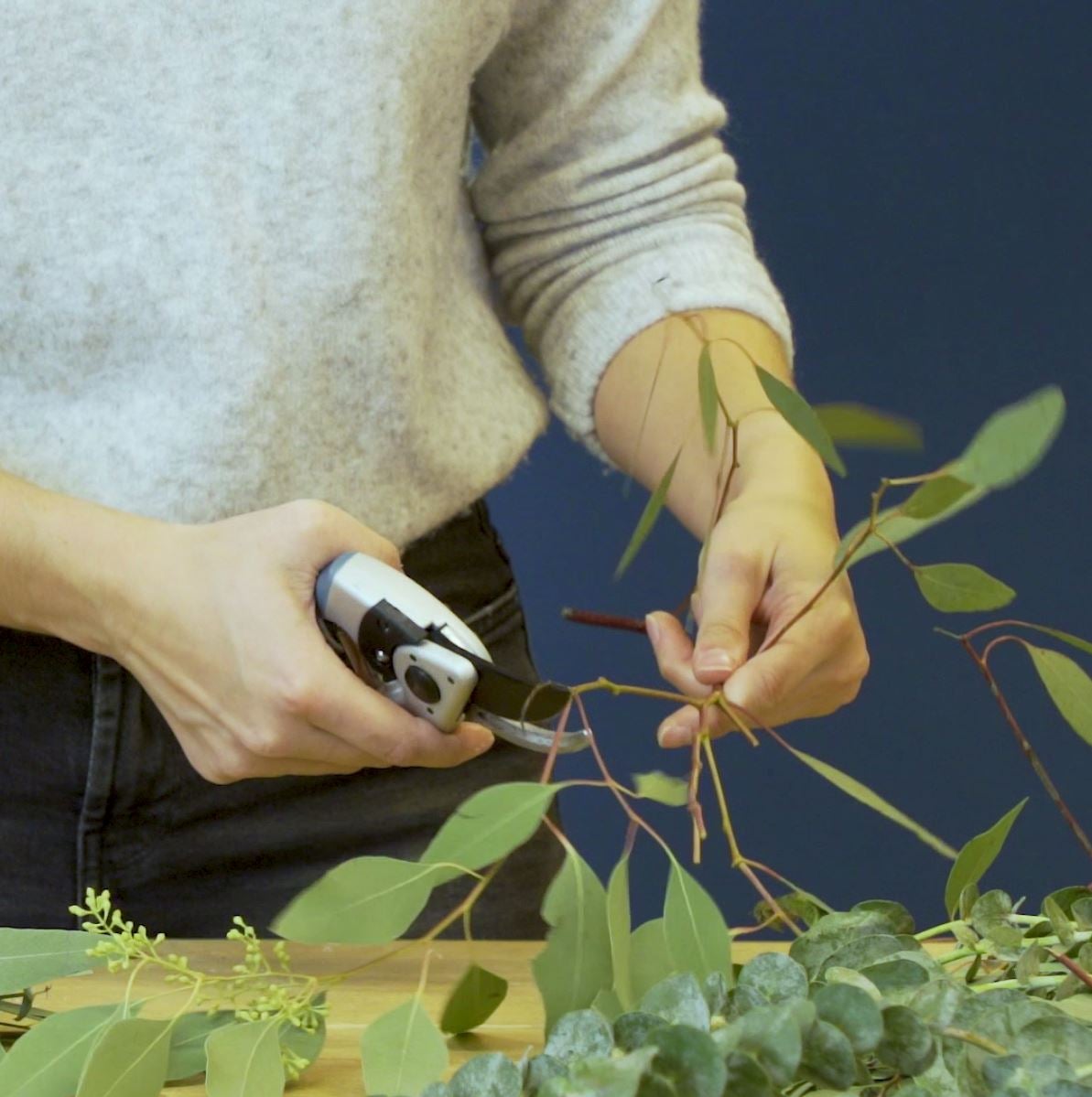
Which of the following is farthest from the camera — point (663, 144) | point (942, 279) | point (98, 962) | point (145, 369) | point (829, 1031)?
point (942, 279)

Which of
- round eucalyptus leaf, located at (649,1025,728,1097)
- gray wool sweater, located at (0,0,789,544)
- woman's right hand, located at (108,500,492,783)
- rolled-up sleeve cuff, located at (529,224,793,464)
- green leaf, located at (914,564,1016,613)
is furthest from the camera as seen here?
rolled-up sleeve cuff, located at (529,224,793,464)

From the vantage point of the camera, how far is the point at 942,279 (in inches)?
61.5

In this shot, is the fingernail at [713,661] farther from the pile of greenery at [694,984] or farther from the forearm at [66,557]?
the forearm at [66,557]

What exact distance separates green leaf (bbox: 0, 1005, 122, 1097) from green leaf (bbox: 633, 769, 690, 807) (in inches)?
6.0

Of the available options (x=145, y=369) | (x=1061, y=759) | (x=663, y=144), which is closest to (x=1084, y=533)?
(x=1061, y=759)

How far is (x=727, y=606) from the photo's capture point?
0.56 metres

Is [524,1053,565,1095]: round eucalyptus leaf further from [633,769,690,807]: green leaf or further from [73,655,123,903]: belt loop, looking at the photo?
[73,655,123,903]: belt loop

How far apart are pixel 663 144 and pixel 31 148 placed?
0.32 metres

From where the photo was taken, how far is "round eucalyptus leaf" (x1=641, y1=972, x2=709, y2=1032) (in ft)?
1.05

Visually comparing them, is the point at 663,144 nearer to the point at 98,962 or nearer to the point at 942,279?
the point at 98,962

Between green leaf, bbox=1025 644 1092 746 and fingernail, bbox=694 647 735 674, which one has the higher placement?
green leaf, bbox=1025 644 1092 746

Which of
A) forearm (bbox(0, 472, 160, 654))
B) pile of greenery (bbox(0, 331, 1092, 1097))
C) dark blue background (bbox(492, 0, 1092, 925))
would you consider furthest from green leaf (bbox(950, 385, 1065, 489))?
dark blue background (bbox(492, 0, 1092, 925))

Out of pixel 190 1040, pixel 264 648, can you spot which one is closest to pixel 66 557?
pixel 264 648

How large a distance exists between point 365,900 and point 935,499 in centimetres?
17
